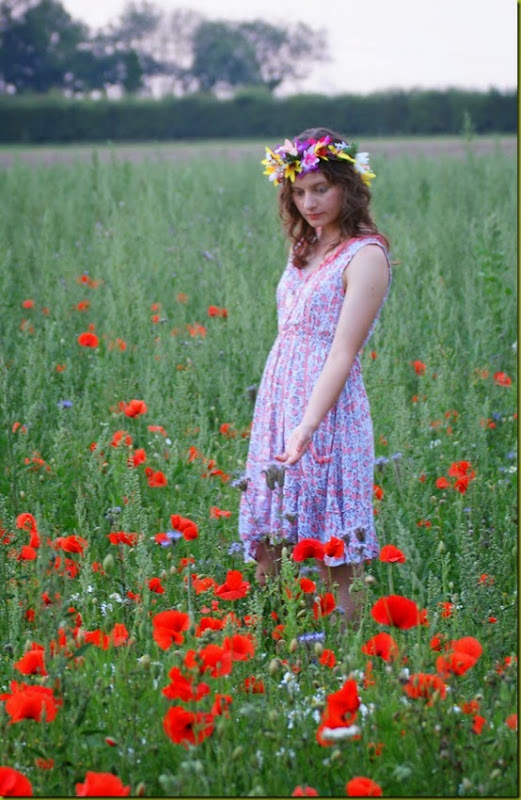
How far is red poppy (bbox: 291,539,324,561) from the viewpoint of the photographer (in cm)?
207

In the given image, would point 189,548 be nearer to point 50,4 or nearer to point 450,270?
point 50,4

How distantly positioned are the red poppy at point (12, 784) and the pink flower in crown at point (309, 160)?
1.68m

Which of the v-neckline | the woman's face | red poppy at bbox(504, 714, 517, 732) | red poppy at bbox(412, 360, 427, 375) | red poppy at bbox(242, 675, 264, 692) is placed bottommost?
red poppy at bbox(242, 675, 264, 692)

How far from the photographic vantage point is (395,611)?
170 centimetres

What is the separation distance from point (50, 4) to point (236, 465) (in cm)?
159

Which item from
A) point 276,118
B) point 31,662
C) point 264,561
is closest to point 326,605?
point 31,662

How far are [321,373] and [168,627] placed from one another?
3.16 ft

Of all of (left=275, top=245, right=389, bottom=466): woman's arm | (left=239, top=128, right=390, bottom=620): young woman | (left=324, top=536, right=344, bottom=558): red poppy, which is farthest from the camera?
(left=239, top=128, right=390, bottom=620): young woman

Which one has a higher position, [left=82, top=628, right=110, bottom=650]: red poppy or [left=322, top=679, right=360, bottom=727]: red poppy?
[left=322, top=679, right=360, bottom=727]: red poppy

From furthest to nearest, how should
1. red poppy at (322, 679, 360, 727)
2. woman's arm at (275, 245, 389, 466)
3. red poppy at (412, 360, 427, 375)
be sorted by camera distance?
red poppy at (412, 360, 427, 375) → woman's arm at (275, 245, 389, 466) → red poppy at (322, 679, 360, 727)

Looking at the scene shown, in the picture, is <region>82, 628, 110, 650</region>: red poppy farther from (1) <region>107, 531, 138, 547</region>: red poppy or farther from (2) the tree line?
(2) the tree line

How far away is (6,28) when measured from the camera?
305 centimetres

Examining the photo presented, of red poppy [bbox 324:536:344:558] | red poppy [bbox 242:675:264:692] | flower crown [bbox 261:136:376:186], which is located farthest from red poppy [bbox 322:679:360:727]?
flower crown [bbox 261:136:376:186]

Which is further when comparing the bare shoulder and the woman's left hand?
the bare shoulder
